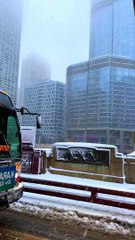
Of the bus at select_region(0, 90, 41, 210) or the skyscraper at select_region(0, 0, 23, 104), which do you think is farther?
the skyscraper at select_region(0, 0, 23, 104)

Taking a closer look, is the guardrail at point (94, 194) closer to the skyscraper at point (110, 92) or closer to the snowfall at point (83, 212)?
the snowfall at point (83, 212)

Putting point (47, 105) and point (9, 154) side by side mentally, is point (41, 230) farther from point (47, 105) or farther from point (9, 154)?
point (47, 105)

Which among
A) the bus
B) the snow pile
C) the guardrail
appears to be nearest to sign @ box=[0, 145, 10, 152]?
the bus

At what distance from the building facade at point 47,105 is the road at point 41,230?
97.8 m

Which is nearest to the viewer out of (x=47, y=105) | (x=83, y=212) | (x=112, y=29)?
(x=83, y=212)

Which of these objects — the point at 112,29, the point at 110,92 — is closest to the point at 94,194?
the point at 110,92

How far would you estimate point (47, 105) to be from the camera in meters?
108

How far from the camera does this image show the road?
5.54m

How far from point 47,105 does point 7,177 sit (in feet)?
339

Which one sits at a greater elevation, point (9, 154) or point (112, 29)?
point (112, 29)

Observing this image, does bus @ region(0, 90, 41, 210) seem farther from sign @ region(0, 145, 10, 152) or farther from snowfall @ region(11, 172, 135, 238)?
snowfall @ region(11, 172, 135, 238)

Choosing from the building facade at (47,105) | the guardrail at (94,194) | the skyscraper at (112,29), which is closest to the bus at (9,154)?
the guardrail at (94,194)

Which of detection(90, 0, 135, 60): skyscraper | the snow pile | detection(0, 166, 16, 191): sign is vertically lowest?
the snow pile

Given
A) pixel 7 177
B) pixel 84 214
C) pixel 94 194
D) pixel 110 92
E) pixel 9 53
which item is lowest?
pixel 84 214
